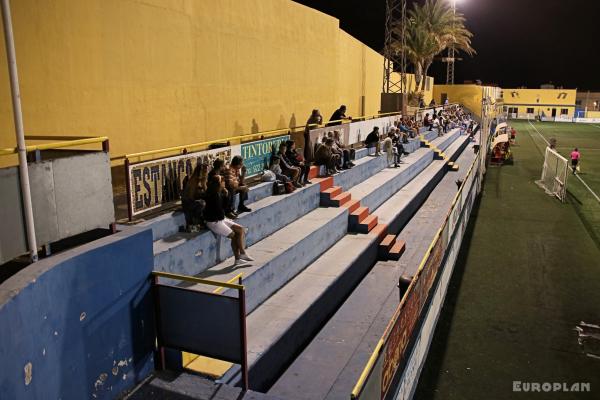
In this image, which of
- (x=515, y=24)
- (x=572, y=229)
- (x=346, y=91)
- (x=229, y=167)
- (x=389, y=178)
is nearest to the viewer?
(x=229, y=167)

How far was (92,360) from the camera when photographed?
5.07 meters

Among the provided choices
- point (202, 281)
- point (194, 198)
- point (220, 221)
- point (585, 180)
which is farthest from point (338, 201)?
point (585, 180)

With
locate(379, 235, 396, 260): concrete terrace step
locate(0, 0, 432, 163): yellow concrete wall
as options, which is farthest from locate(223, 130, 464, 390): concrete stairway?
locate(0, 0, 432, 163): yellow concrete wall

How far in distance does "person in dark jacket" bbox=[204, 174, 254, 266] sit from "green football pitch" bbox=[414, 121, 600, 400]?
12.0 feet

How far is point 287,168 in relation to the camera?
12930mm

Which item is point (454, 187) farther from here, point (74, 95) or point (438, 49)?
point (438, 49)

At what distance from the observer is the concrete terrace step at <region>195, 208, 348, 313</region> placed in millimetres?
8469

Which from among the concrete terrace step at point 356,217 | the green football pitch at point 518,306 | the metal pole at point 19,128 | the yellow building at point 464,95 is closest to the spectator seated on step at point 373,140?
the green football pitch at point 518,306

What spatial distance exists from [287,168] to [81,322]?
27.7 ft

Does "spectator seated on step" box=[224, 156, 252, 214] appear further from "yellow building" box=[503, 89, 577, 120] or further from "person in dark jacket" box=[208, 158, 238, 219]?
"yellow building" box=[503, 89, 577, 120]

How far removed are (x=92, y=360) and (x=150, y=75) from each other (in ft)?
26.6

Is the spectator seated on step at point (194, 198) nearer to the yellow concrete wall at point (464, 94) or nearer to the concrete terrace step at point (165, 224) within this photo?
the concrete terrace step at point (165, 224)

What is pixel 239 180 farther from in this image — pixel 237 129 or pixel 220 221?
pixel 237 129

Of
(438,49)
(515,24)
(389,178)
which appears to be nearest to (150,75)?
(389,178)
